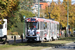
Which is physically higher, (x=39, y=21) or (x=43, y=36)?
(x=39, y=21)

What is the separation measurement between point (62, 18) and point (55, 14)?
3122 mm

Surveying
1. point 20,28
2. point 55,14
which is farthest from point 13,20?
point 55,14

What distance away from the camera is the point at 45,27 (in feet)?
102

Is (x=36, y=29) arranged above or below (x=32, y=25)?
below

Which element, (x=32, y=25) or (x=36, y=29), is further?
(x=32, y=25)

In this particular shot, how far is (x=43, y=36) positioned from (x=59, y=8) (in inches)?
1240

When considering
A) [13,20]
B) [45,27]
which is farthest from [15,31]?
[45,27]

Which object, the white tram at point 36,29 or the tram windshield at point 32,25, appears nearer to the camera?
the white tram at point 36,29

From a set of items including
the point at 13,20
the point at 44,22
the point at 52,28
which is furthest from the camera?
the point at 13,20

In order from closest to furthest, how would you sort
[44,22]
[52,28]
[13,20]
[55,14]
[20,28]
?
[44,22], [52,28], [13,20], [20,28], [55,14]

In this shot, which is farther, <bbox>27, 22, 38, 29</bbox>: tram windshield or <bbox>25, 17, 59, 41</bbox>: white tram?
<bbox>27, 22, 38, 29</bbox>: tram windshield

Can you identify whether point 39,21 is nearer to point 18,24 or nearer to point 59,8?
point 18,24

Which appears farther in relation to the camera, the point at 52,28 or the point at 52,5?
the point at 52,5

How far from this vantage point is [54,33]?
3672 centimetres
